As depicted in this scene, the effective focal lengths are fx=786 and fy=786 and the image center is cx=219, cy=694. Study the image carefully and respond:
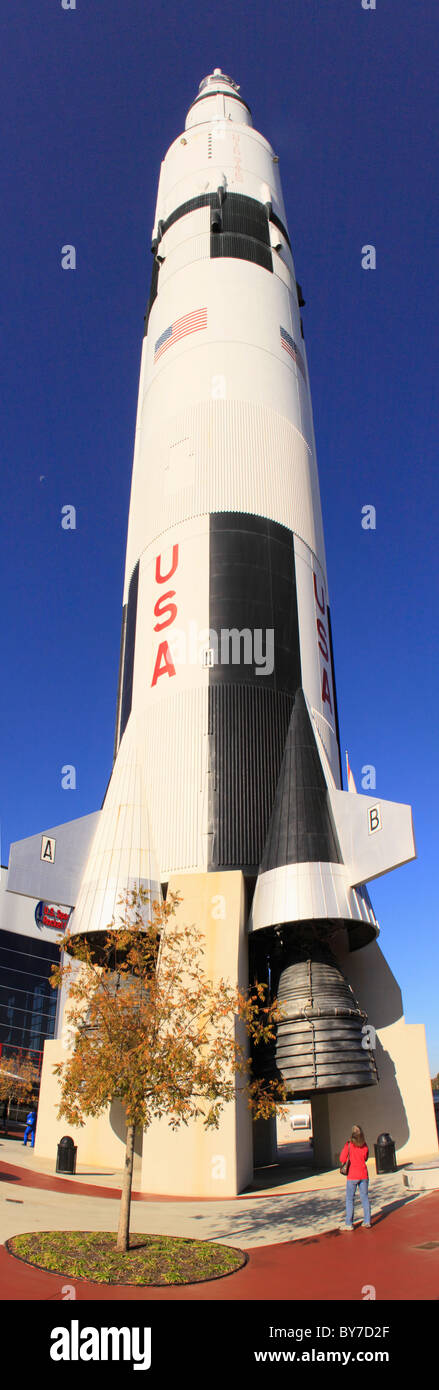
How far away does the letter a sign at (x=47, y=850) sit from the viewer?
65.1ft

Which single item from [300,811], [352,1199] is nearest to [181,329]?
[300,811]

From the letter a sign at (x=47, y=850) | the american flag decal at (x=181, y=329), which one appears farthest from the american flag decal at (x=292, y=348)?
the letter a sign at (x=47, y=850)

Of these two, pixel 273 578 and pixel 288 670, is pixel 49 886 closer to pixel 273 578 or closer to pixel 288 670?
pixel 288 670

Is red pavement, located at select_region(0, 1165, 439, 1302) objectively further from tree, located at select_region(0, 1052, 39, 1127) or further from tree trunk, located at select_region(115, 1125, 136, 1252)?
tree, located at select_region(0, 1052, 39, 1127)

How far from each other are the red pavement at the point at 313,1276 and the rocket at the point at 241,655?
20.1 feet

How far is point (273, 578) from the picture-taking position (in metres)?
21.9

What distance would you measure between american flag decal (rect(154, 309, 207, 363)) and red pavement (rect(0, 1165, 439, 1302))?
81.9 feet

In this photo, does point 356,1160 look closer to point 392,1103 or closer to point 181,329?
point 392,1103

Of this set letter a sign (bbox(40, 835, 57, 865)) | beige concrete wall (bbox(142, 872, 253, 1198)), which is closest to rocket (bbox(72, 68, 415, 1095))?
beige concrete wall (bbox(142, 872, 253, 1198))

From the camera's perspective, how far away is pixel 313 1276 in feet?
25.8

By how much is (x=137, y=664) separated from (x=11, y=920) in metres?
30.2

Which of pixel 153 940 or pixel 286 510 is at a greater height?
pixel 286 510

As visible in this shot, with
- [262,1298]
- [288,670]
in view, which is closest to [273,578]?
[288,670]
